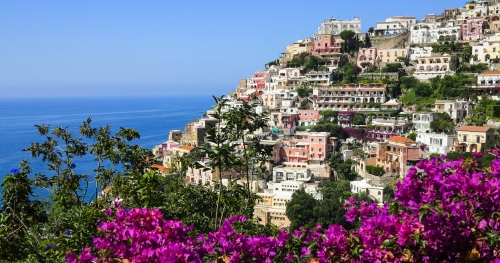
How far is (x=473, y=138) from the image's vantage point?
87.5 ft

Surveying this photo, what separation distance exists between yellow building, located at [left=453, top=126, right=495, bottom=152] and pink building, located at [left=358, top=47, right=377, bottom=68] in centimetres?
1929

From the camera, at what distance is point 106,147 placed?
6.79 metres

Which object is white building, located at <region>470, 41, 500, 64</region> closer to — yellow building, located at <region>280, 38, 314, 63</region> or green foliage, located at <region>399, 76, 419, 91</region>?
green foliage, located at <region>399, 76, 419, 91</region>

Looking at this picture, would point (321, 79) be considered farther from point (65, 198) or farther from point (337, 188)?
point (65, 198)

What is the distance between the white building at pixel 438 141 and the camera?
27812 mm

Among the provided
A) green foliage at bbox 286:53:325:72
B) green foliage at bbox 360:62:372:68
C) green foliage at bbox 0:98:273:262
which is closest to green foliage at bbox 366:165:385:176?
green foliage at bbox 360:62:372:68

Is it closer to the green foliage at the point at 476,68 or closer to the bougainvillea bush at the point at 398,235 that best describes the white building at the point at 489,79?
the green foliage at the point at 476,68

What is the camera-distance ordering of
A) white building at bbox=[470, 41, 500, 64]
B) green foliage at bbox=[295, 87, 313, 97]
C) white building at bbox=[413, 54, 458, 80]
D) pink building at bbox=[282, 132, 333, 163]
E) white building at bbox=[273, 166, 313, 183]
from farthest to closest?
green foliage at bbox=[295, 87, 313, 97] → white building at bbox=[413, 54, 458, 80] → white building at bbox=[470, 41, 500, 64] → pink building at bbox=[282, 132, 333, 163] → white building at bbox=[273, 166, 313, 183]

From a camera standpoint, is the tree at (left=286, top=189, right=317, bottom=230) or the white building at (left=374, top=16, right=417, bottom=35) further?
the white building at (left=374, top=16, right=417, bottom=35)

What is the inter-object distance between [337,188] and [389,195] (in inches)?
106

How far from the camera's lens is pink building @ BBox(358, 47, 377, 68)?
45.7 m

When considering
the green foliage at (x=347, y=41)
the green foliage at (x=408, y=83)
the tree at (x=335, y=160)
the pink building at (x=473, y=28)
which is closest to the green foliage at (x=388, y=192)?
the tree at (x=335, y=160)

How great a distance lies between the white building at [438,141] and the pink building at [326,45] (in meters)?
20.6

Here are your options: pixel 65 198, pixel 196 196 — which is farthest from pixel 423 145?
pixel 65 198
